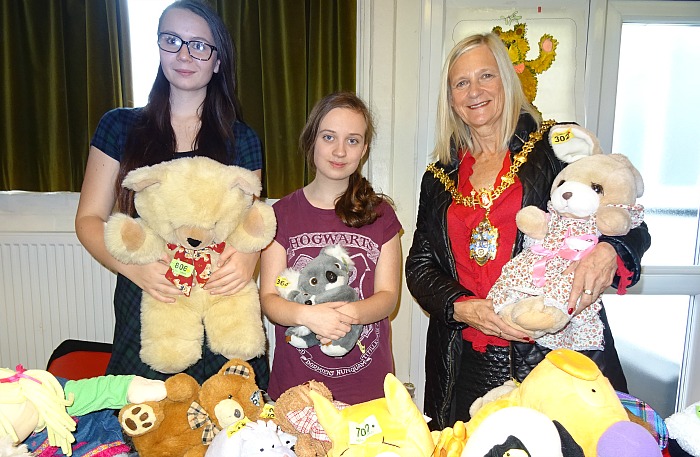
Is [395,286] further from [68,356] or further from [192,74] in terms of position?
[68,356]

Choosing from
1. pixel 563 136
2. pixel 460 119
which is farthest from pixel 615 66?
pixel 563 136

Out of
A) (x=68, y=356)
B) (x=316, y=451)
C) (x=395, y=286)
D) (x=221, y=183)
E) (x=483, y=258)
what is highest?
(x=221, y=183)

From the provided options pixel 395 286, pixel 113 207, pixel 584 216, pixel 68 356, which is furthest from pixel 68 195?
pixel 584 216

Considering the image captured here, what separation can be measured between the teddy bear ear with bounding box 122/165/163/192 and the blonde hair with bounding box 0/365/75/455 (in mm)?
471

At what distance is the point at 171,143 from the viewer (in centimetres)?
145

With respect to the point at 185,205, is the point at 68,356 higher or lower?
lower

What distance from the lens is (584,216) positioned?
132 centimetres

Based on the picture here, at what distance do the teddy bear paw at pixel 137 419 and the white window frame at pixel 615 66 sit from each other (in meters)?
2.62

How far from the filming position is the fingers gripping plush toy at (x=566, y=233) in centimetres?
128

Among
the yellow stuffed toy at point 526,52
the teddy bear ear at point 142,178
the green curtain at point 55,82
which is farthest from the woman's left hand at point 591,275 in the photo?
the green curtain at point 55,82

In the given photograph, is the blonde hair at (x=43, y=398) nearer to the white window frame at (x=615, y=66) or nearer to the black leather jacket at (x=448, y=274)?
the black leather jacket at (x=448, y=274)

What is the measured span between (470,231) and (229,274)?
0.73m

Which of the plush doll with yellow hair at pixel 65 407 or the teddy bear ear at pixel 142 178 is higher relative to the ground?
the teddy bear ear at pixel 142 178

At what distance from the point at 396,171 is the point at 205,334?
1635mm
